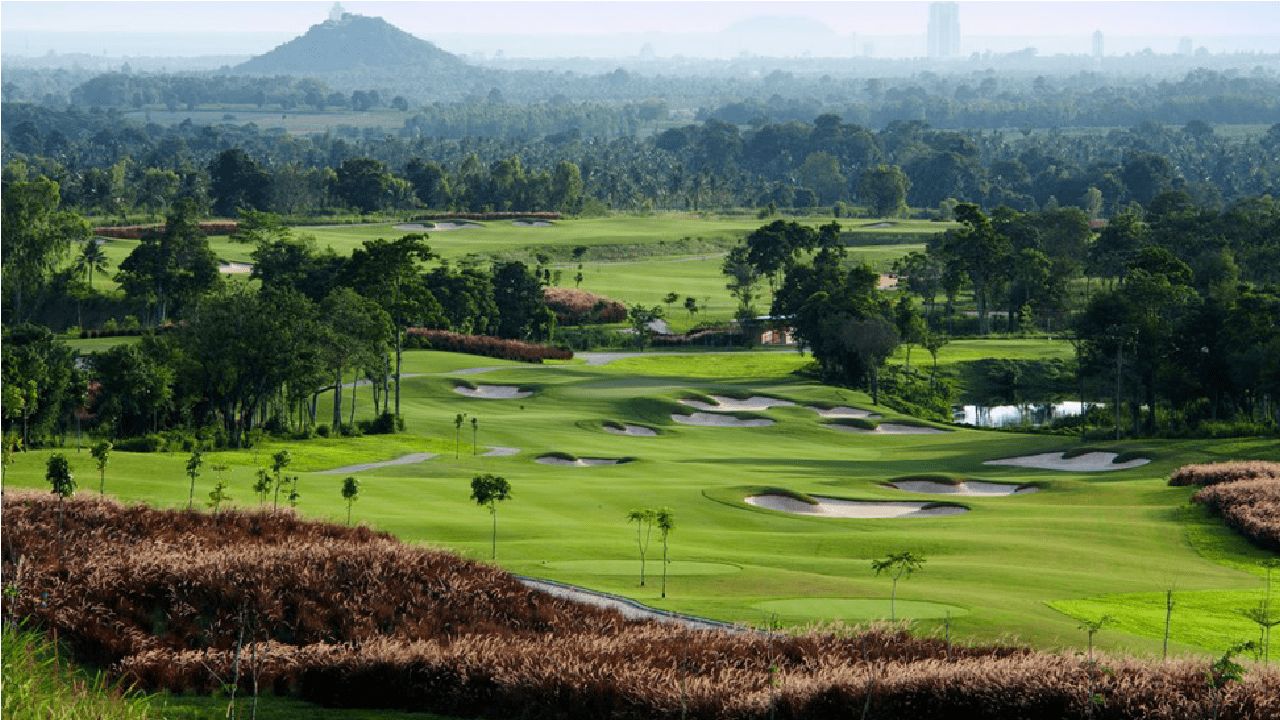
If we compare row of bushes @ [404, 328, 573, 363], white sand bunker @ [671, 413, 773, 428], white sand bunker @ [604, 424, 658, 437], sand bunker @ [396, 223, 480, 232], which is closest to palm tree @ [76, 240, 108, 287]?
row of bushes @ [404, 328, 573, 363]

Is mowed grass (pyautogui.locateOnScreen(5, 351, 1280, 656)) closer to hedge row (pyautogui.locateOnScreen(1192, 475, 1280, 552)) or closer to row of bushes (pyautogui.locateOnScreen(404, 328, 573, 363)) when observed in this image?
hedge row (pyautogui.locateOnScreen(1192, 475, 1280, 552))

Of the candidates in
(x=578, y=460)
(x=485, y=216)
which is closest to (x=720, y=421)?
(x=578, y=460)

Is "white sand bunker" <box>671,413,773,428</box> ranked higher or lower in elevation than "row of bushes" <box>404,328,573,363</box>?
lower

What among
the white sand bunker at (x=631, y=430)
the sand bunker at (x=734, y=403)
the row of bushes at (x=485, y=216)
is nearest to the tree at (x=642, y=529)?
the white sand bunker at (x=631, y=430)

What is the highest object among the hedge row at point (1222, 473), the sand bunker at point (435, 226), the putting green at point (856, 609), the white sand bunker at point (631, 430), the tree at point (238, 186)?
the tree at point (238, 186)

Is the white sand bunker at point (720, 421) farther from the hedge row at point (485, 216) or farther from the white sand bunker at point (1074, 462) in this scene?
the hedge row at point (485, 216)

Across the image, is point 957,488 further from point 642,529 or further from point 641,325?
point 641,325

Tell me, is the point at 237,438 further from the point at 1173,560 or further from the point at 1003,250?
the point at 1003,250
